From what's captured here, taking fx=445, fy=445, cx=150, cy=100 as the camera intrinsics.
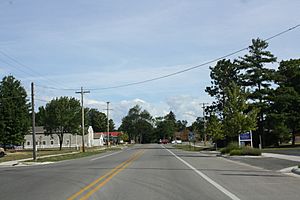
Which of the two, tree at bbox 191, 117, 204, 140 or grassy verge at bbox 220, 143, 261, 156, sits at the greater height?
tree at bbox 191, 117, 204, 140

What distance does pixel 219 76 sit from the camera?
8381 cm

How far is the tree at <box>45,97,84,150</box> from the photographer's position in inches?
3307

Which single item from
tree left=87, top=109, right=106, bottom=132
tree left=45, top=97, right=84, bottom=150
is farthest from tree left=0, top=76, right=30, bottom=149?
tree left=87, top=109, right=106, bottom=132

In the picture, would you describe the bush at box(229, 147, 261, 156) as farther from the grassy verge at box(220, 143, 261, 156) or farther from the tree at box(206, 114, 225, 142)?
the tree at box(206, 114, 225, 142)

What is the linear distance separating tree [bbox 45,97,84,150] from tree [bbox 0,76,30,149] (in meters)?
5.62

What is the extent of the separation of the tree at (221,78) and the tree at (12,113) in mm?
34753

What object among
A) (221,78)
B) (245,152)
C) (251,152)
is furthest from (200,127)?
(251,152)

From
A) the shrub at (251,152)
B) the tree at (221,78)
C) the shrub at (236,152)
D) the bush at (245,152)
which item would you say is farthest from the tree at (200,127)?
the shrub at (251,152)

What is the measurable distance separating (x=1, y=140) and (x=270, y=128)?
44671 mm

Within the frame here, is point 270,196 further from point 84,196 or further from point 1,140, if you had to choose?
point 1,140

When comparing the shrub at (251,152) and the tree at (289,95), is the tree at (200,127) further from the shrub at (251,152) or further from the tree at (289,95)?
the shrub at (251,152)

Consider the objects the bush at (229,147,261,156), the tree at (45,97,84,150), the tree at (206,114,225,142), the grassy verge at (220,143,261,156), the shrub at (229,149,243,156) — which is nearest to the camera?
the bush at (229,147,261,156)

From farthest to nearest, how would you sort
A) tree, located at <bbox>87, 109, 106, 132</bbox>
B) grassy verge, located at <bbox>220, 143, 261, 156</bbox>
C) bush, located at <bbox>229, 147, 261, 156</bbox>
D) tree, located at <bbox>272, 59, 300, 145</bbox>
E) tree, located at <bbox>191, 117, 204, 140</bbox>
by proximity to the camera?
1. tree, located at <bbox>87, 109, 106, 132</bbox>
2. tree, located at <bbox>191, 117, 204, 140</bbox>
3. tree, located at <bbox>272, 59, 300, 145</bbox>
4. grassy verge, located at <bbox>220, 143, 261, 156</bbox>
5. bush, located at <bbox>229, 147, 261, 156</bbox>

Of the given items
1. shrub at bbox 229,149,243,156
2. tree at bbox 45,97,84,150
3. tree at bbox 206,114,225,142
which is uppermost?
tree at bbox 45,97,84,150
